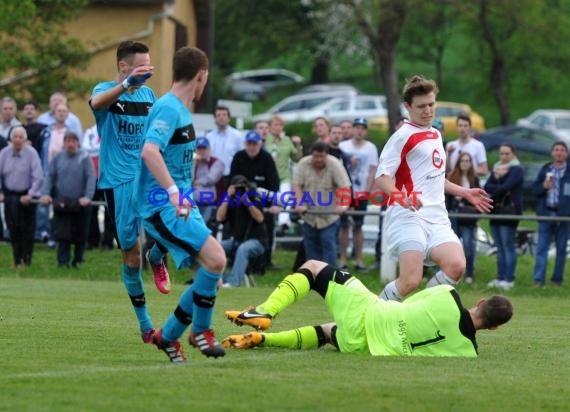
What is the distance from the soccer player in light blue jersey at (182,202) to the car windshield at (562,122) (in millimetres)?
41010

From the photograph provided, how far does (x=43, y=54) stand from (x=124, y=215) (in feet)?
56.2

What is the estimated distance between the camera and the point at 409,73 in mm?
64750

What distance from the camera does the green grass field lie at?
7.50m

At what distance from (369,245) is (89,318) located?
1097 cm

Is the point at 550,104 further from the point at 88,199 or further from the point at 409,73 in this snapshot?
the point at 88,199

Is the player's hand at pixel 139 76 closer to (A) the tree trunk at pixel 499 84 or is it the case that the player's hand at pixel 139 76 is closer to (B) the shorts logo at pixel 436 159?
(B) the shorts logo at pixel 436 159

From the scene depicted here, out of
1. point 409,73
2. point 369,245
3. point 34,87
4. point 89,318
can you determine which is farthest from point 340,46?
point 89,318

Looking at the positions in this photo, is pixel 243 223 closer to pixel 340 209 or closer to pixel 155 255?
pixel 340 209

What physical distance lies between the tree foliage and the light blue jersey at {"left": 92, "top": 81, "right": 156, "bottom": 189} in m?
15.7

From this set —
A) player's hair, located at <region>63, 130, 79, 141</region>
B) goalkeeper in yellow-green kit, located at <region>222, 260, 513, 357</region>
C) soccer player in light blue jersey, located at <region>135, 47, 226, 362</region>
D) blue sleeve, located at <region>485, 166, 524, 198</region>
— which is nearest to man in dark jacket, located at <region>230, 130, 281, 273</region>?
player's hair, located at <region>63, 130, 79, 141</region>

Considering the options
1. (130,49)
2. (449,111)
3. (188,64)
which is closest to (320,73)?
(449,111)

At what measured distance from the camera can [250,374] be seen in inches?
335

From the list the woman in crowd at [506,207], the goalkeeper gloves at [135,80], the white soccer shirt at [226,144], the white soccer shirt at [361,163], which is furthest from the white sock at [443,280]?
the white soccer shirt at [226,144]

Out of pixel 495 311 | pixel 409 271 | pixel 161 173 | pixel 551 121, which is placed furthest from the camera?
pixel 551 121
